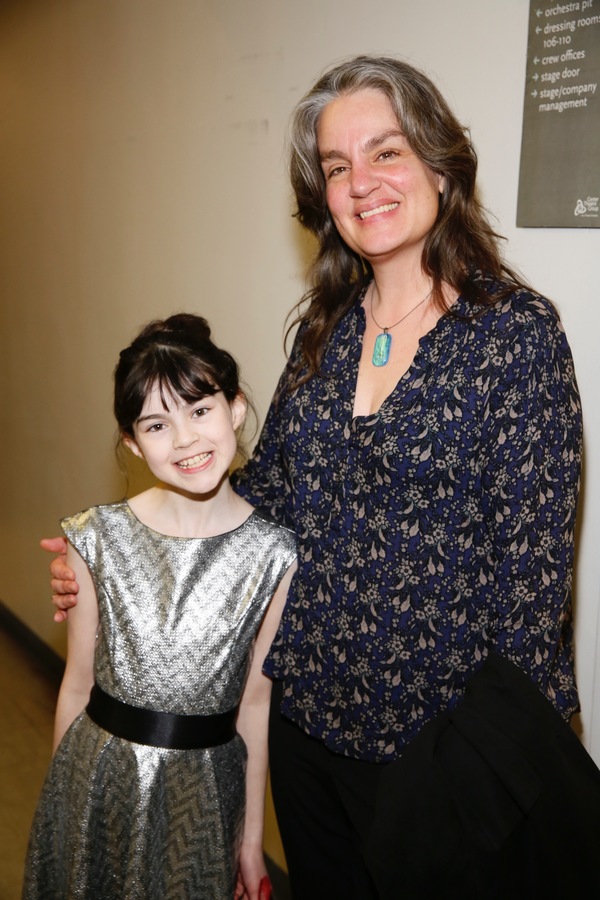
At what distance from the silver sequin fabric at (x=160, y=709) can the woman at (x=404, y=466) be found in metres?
0.09

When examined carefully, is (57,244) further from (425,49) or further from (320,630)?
(320,630)

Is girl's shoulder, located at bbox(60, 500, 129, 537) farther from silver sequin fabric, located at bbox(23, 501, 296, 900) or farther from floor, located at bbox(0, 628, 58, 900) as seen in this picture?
floor, located at bbox(0, 628, 58, 900)

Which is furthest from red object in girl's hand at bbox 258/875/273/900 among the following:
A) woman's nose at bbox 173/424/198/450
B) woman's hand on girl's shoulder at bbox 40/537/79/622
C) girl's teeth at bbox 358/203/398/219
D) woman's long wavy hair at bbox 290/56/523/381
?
girl's teeth at bbox 358/203/398/219

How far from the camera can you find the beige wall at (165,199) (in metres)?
1.69

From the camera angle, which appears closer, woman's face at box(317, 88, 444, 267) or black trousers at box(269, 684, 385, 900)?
woman's face at box(317, 88, 444, 267)

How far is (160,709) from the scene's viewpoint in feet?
5.25

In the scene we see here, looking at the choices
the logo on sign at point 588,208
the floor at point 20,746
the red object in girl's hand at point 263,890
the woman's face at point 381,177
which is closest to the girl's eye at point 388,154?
the woman's face at point 381,177

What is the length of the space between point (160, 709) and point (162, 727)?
31 mm

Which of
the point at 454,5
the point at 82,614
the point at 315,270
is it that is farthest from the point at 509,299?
the point at 82,614

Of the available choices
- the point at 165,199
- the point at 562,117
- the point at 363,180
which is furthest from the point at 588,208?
the point at 165,199

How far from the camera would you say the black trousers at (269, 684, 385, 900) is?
1.60 m

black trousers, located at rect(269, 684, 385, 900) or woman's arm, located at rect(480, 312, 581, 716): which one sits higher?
woman's arm, located at rect(480, 312, 581, 716)

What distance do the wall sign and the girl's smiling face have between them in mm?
694

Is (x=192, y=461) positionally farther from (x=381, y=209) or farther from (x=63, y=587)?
(x=381, y=209)
